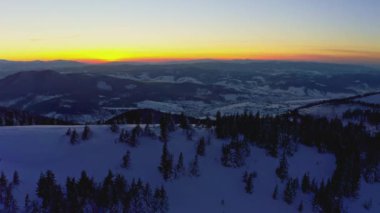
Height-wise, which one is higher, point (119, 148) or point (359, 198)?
point (119, 148)

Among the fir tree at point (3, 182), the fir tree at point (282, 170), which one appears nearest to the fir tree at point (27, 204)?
the fir tree at point (3, 182)

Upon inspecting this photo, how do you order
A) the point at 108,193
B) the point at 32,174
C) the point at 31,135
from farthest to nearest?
the point at 31,135 < the point at 32,174 < the point at 108,193

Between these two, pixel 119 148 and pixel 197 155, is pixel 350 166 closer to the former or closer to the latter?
pixel 197 155

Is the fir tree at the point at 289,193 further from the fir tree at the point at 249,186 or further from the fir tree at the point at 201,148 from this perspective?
the fir tree at the point at 201,148

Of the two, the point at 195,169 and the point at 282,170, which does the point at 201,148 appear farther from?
the point at 282,170

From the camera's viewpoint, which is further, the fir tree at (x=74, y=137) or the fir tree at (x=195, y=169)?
the fir tree at (x=74, y=137)

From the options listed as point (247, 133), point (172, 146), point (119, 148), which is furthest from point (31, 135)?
point (247, 133)

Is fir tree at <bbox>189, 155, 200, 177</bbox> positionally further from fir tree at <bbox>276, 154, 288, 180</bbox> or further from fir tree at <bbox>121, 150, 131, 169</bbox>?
fir tree at <bbox>276, 154, 288, 180</bbox>

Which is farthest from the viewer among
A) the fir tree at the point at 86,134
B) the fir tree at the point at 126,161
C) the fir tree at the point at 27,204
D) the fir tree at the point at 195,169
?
the fir tree at the point at 86,134
